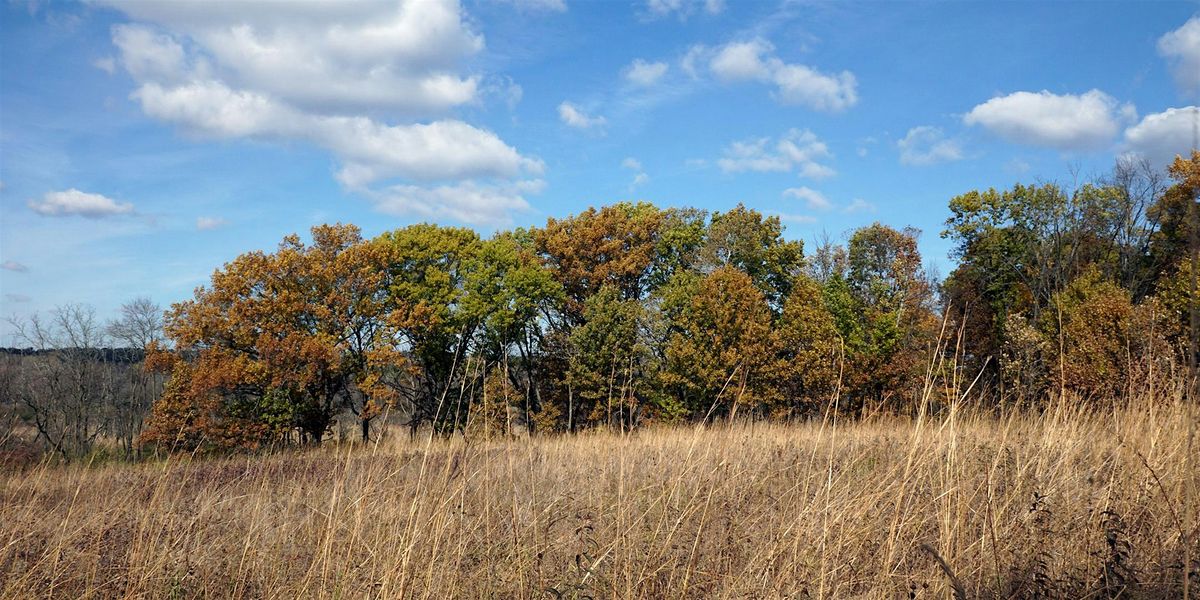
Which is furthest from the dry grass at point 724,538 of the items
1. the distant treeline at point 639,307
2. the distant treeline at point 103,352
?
the distant treeline at point 103,352

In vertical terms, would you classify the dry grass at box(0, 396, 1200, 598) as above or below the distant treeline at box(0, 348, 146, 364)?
below

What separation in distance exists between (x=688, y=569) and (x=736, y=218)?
39037 millimetres

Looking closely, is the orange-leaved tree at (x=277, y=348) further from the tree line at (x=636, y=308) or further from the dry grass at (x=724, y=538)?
the dry grass at (x=724, y=538)

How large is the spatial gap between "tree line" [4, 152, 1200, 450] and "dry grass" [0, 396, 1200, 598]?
931 inches

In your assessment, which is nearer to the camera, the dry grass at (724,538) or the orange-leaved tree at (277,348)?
the dry grass at (724,538)

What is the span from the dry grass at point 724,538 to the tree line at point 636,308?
2364 cm

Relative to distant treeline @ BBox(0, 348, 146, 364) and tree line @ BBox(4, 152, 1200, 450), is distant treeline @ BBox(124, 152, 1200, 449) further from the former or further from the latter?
distant treeline @ BBox(0, 348, 146, 364)

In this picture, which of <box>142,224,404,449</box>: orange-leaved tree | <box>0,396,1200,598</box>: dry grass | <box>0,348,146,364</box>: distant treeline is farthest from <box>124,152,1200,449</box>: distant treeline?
<box>0,396,1200,598</box>: dry grass

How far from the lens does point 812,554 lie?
3.34 metres

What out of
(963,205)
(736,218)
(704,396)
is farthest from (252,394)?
(963,205)

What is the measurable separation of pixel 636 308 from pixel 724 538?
3118cm

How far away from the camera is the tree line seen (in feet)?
100

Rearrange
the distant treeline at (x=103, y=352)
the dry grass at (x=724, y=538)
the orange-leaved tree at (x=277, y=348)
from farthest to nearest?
1. the distant treeline at (x=103, y=352)
2. the orange-leaved tree at (x=277, y=348)
3. the dry grass at (x=724, y=538)

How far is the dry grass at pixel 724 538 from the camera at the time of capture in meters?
3.28
